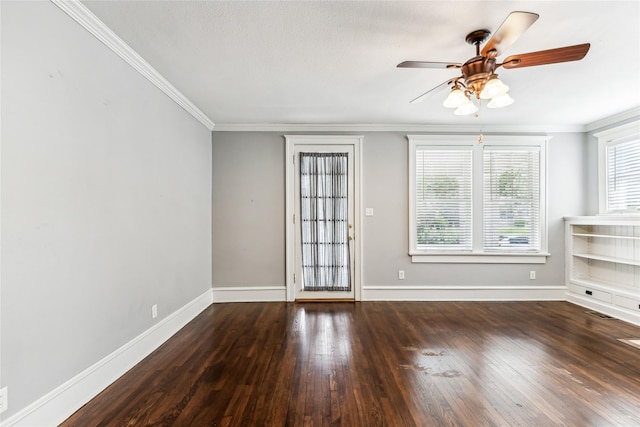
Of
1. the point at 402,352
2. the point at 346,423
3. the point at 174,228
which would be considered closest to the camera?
the point at 346,423

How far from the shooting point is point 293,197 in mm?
4383

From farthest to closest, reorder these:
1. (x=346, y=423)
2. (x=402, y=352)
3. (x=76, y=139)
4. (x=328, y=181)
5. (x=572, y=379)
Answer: (x=328, y=181), (x=402, y=352), (x=572, y=379), (x=76, y=139), (x=346, y=423)

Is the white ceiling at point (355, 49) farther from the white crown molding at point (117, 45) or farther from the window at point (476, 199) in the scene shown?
the window at point (476, 199)

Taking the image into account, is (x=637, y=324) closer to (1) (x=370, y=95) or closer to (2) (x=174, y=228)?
(1) (x=370, y=95)

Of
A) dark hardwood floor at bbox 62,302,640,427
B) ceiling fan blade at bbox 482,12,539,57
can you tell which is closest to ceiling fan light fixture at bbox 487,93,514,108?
ceiling fan blade at bbox 482,12,539,57

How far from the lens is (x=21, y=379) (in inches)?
60.4

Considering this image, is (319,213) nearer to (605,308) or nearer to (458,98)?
(458,98)

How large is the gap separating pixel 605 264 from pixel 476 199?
6.01 ft

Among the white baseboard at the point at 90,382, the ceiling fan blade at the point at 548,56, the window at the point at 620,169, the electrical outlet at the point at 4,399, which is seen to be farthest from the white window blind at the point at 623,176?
the electrical outlet at the point at 4,399

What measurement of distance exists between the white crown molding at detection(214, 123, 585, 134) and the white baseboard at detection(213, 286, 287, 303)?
234 cm

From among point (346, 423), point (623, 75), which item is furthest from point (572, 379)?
point (623, 75)

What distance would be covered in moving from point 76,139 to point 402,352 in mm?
3009

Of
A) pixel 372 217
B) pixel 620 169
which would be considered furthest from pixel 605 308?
pixel 372 217

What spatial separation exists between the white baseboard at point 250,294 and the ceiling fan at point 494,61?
3.35 m
